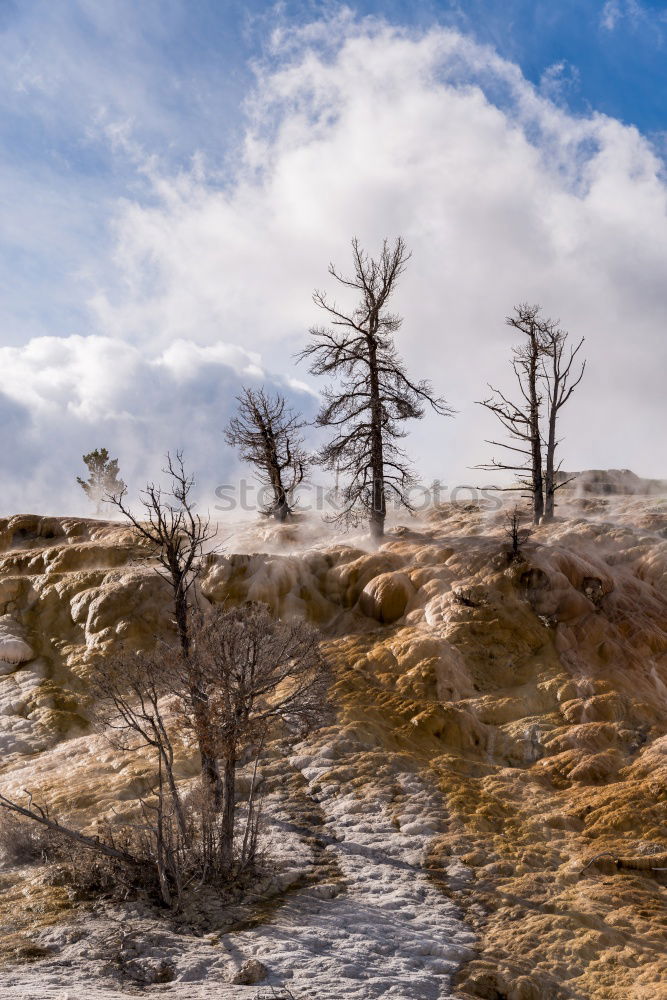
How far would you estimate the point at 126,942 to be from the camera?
10703 mm

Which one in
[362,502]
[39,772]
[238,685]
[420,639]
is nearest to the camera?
[238,685]

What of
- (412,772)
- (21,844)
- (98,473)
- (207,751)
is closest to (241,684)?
(207,751)

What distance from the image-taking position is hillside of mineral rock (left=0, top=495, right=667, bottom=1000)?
34.4ft

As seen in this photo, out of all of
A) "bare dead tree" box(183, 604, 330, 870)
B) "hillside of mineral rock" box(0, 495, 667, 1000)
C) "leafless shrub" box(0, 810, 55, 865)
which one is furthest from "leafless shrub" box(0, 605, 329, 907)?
"leafless shrub" box(0, 810, 55, 865)

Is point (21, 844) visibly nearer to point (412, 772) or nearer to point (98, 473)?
point (412, 772)

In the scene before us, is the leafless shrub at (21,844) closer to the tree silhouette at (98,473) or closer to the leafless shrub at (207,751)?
the leafless shrub at (207,751)

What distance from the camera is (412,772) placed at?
1530 centimetres

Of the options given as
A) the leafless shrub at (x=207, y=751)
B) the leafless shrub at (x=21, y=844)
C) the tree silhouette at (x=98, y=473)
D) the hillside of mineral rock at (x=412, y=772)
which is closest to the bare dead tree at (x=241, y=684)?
the leafless shrub at (x=207, y=751)

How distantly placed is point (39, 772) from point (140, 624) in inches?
216

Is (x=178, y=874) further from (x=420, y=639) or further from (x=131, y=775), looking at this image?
(x=420, y=639)

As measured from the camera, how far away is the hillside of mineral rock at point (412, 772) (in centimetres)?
1048

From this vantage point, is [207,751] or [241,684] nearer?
[241,684]

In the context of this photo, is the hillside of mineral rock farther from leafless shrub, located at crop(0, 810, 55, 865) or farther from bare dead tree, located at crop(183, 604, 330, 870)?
bare dead tree, located at crop(183, 604, 330, 870)

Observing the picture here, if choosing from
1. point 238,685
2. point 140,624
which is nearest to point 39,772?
point 140,624
